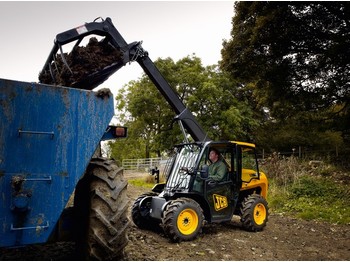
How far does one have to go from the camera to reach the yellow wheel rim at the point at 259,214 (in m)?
7.37

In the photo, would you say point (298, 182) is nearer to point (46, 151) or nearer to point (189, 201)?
point (189, 201)

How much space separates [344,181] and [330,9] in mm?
6161

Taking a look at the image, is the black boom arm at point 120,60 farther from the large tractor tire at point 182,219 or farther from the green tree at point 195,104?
the green tree at point 195,104

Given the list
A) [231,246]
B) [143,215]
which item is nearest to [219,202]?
[231,246]

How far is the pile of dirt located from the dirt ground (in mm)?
2894

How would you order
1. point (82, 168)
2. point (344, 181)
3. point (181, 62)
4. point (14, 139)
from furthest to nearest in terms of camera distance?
point (181, 62) < point (344, 181) < point (82, 168) < point (14, 139)

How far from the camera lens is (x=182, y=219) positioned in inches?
238

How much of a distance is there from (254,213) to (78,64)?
4.94 m

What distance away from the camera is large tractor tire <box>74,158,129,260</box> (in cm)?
368

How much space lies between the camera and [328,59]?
37.2ft

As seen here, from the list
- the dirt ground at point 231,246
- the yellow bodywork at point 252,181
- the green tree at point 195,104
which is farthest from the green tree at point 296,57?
the green tree at point 195,104

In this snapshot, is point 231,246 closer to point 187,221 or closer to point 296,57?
point 187,221

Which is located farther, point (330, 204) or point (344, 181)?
point (344, 181)

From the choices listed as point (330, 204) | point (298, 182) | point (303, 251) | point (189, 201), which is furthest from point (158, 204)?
point (298, 182)
